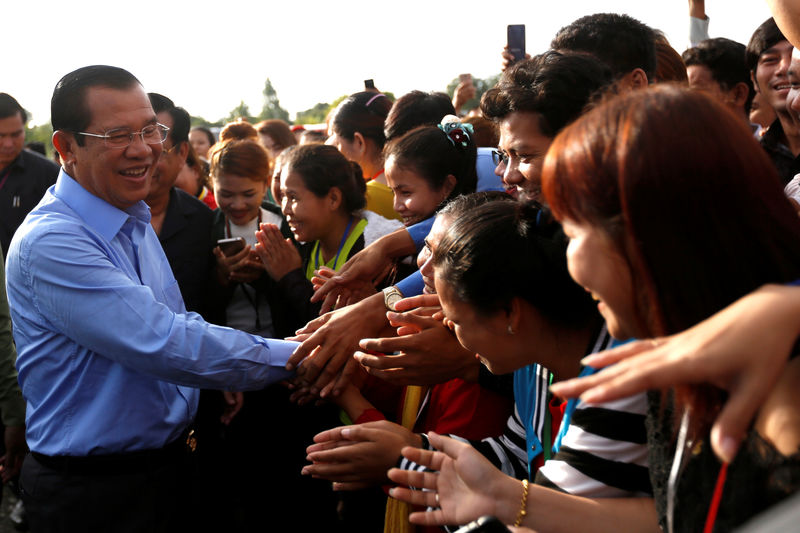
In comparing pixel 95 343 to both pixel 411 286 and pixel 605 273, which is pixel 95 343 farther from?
pixel 605 273

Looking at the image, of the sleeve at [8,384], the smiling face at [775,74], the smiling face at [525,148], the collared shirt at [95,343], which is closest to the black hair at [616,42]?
the smiling face at [525,148]

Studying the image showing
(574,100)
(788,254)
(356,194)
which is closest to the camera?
(788,254)

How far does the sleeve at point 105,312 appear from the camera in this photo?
2312 mm

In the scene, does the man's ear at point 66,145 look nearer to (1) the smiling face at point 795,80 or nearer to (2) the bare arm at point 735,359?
(2) the bare arm at point 735,359

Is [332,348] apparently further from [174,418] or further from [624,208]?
[624,208]

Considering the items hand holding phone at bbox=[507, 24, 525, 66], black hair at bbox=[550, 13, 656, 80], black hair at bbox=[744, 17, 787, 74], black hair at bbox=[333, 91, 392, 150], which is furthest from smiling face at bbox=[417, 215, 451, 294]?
black hair at bbox=[744, 17, 787, 74]

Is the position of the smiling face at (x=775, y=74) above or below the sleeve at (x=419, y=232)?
above

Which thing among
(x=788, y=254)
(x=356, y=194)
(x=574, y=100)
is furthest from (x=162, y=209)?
(x=788, y=254)

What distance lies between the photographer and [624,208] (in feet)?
3.53

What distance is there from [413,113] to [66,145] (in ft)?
6.40

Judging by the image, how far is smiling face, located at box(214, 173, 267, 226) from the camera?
13.6ft

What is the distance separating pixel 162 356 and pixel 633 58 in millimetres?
2015

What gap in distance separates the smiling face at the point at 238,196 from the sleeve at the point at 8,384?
1.29 m

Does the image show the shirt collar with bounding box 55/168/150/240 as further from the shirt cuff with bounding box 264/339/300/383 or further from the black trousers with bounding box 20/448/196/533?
the black trousers with bounding box 20/448/196/533
